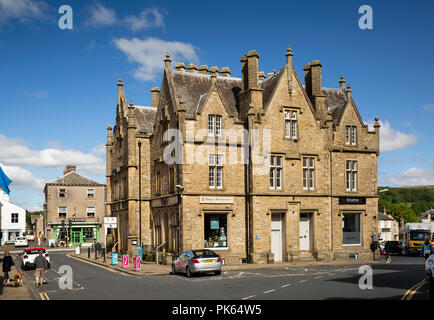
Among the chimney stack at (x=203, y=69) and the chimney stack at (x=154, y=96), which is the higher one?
the chimney stack at (x=203, y=69)

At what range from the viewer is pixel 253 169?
34.4m

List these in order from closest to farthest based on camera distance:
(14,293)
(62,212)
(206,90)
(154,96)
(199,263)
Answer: (14,293) → (199,263) → (206,90) → (154,96) → (62,212)

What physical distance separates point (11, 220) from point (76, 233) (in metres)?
15.7

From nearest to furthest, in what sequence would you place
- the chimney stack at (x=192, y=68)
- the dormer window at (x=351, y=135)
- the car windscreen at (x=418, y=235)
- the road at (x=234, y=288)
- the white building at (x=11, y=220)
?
the road at (x=234, y=288) → the dormer window at (x=351, y=135) → the chimney stack at (x=192, y=68) → the car windscreen at (x=418, y=235) → the white building at (x=11, y=220)

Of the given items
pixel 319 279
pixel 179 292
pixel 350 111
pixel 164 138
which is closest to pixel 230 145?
pixel 164 138

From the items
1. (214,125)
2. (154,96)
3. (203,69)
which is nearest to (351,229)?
(214,125)

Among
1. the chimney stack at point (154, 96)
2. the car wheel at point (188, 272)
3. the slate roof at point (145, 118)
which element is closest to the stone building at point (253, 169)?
the slate roof at point (145, 118)

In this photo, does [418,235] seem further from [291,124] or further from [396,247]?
[291,124]

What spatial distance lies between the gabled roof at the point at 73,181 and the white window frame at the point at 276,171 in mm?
46593

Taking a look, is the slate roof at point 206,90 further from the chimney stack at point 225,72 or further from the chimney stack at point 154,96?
the chimney stack at point 154,96

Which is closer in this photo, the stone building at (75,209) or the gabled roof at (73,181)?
the stone building at (75,209)

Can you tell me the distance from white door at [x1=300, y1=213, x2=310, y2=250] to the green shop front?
45.6 metres

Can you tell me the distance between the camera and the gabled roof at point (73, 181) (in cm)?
7419

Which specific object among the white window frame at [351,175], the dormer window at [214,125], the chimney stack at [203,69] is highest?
the chimney stack at [203,69]
